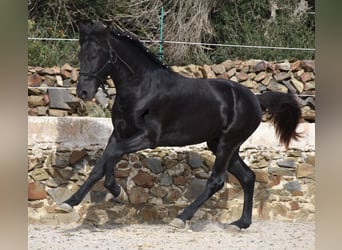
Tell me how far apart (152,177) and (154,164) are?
0.44 feet

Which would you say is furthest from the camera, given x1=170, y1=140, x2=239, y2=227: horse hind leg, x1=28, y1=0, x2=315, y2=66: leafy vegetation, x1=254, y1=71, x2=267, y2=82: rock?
x1=28, y1=0, x2=315, y2=66: leafy vegetation

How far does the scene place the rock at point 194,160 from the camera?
7285 mm

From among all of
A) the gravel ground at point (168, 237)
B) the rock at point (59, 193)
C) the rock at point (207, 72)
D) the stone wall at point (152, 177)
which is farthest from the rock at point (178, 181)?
the rock at point (207, 72)

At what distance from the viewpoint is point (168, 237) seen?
20.5 ft

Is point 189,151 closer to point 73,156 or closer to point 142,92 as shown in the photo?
point 73,156

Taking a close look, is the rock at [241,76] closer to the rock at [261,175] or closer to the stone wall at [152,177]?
the stone wall at [152,177]

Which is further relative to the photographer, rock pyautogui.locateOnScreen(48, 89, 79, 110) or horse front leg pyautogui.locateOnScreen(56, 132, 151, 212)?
rock pyautogui.locateOnScreen(48, 89, 79, 110)

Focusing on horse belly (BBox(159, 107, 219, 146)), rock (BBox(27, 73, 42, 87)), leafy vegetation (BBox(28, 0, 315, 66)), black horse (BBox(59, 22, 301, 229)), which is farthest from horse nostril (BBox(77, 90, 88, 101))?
leafy vegetation (BBox(28, 0, 315, 66))

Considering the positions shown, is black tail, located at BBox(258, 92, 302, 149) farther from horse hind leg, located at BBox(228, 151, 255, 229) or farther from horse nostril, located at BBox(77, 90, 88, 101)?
horse nostril, located at BBox(77, 90, 88, 101)

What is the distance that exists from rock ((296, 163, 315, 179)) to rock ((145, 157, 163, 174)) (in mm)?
1537

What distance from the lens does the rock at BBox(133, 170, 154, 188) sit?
23.4 feet
